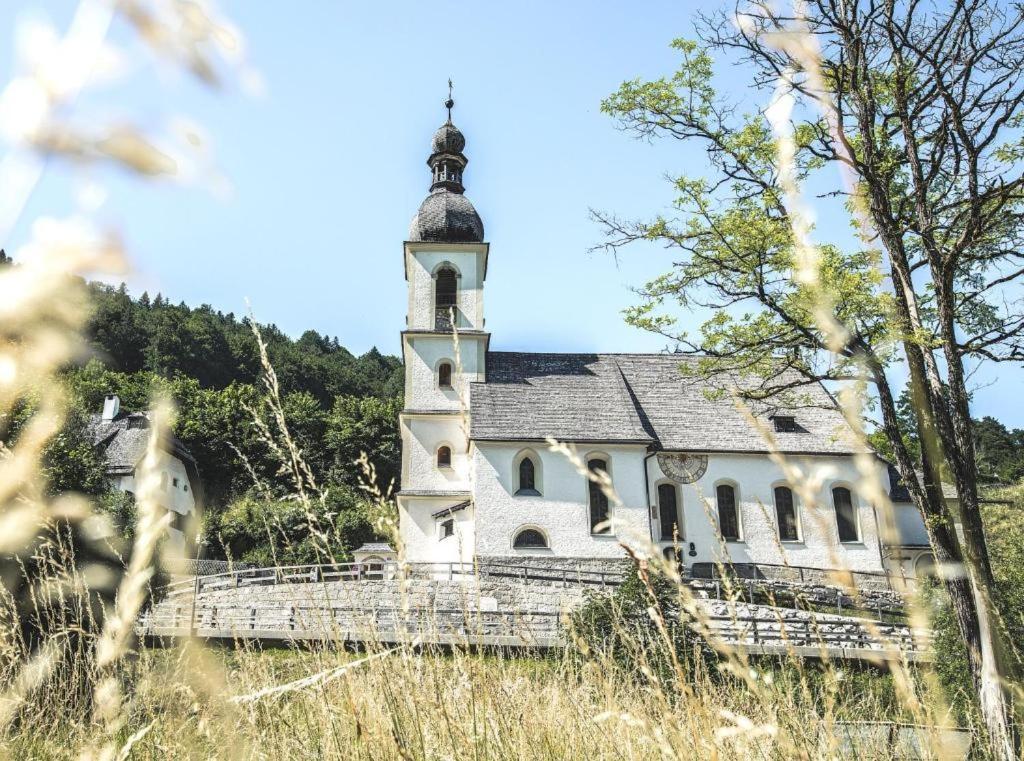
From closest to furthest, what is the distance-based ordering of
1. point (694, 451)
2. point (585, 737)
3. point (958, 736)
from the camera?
point (585, 737), point (958, 736), point (694, 451)

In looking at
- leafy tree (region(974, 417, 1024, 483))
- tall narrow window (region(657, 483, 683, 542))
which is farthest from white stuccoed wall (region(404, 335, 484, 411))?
leafy tree (region(974, 417, 1024, 483))

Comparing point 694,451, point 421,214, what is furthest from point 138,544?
point 421,214

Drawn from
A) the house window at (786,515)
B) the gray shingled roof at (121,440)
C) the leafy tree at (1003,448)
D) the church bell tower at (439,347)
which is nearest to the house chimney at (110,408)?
the gray shingled roof at (121,440)

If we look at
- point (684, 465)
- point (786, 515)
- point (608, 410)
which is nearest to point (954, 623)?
point (786, 515)

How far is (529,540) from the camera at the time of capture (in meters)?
25.3

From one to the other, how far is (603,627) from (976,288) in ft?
23.6

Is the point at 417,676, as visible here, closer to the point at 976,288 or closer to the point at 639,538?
the point at 639,538

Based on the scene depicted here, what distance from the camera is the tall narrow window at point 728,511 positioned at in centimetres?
2656

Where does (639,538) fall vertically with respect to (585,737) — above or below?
above

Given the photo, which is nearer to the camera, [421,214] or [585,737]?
[585,737]

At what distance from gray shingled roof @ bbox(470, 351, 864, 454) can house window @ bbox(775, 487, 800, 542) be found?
66.5 inches

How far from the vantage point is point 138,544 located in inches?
30.2

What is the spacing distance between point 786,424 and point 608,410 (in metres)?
6.95

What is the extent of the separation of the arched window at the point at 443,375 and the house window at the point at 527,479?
517cm
